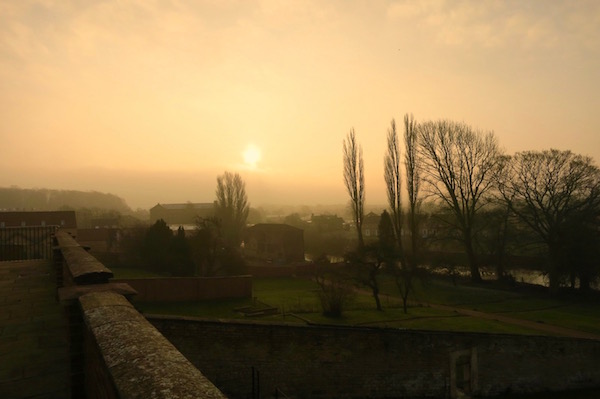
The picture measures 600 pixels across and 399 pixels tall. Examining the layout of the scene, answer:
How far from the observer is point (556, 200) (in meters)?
32.2

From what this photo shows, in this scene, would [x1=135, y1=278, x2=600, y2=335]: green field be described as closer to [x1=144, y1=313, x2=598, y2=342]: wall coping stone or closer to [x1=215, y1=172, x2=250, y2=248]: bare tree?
[x1=144, y1=313, x2=598, y2=342]: wall coping stone

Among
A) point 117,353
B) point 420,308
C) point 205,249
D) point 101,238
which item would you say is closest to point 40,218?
point 101,238

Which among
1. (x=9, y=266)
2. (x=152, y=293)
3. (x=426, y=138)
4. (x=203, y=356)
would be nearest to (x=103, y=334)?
(x=203, y=356)

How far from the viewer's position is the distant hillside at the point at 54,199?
126500 mm

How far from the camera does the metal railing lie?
13.4 meters

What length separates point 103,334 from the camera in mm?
2699

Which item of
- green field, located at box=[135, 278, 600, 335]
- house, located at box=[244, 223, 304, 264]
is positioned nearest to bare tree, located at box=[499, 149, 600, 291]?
green field, located at box=[135, 278, 600, 335]

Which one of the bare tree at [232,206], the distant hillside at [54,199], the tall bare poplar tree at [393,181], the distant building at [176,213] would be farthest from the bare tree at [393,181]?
the distant hillside at [54,199]

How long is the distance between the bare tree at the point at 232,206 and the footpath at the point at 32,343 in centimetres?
4472

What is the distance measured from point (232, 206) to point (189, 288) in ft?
104

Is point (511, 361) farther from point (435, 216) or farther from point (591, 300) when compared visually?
point (435, 216)

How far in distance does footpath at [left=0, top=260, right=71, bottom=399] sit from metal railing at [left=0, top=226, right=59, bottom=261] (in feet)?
20.3

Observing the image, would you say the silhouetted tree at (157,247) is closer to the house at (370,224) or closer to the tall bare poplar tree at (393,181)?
the tall bare poplar tree at (393,181)

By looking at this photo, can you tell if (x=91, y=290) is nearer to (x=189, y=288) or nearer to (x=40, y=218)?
(x=189, y=288)
